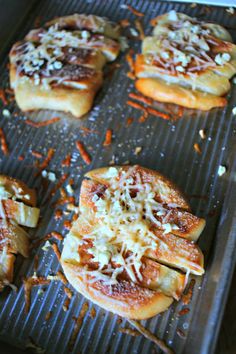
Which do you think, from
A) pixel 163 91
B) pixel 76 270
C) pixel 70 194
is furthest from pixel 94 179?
pixel 163 91

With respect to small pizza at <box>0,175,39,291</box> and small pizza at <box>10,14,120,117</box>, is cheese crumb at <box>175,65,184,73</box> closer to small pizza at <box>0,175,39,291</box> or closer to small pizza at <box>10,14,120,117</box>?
small pizza at <box>10,14,120,117</box>

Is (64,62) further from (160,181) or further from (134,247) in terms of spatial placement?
(134,247)

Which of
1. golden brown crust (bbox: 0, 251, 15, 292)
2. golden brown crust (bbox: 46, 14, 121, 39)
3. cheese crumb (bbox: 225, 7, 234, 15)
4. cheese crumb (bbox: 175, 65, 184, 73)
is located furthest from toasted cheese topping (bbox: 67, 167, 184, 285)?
cheese crumb (bbox: 225, 7, 234, 15)

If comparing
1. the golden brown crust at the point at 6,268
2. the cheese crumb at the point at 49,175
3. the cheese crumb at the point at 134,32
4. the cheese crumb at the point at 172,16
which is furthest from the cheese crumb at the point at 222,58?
the golden brown crust at the point at 6,268

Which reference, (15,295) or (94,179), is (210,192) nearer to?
(94,179)

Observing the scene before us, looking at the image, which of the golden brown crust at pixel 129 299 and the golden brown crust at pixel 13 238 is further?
the golden brown crust at pixel 13 238

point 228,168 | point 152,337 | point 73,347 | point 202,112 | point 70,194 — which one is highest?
point 202,112

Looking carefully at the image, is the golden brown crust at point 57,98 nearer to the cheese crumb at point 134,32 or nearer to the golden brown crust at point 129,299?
the cheese crumb at point 134,32
